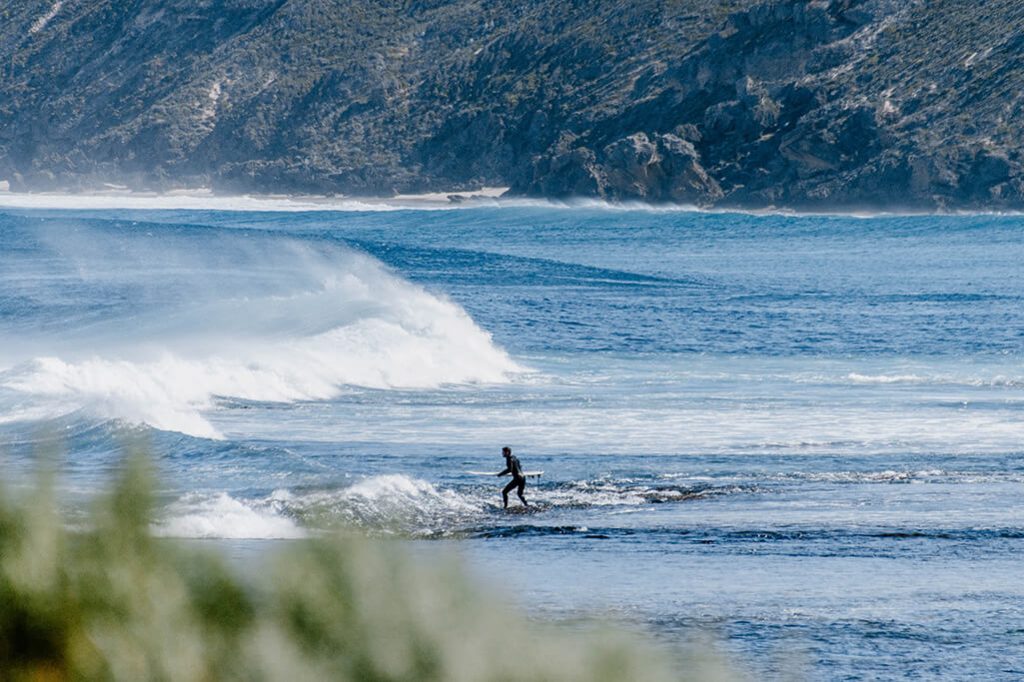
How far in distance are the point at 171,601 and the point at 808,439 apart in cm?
1743

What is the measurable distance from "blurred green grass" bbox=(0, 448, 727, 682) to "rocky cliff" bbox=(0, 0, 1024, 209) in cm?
8298

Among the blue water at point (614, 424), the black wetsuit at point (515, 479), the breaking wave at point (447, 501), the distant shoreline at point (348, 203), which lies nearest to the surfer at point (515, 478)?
the black wetsuit at point (515, 479)

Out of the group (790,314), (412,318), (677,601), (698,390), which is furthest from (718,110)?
(677,601)

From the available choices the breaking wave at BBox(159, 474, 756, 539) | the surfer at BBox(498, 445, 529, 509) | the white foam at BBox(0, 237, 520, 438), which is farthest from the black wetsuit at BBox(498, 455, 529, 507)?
the white foam at BBox(0, 237, 520, 438)

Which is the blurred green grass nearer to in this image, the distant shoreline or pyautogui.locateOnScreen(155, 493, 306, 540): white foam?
pyautogui.locateOnScreen(155, 493, 306, 540): white foam

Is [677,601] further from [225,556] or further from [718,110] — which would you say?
[718,110]

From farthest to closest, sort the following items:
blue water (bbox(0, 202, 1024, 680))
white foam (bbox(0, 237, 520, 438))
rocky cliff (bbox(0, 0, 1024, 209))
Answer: rocky cliff (bbox(0, 0, 1024, 209)) < white foam (bbox(0, 237, 520, 438)) < blue water (bbox(0, 202, 1024, 680))

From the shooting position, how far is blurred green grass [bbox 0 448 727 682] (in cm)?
190

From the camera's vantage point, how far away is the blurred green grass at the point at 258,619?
1899mm

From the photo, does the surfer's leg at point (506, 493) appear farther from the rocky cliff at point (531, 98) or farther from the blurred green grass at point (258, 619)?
the rocky cliff at point (531, 98)

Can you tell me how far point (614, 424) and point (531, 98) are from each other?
88.7m

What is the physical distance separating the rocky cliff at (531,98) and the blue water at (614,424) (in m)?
35.2

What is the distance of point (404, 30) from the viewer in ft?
405

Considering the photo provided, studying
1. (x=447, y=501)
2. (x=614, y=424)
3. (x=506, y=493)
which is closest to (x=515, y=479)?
(x=506, y=493)
